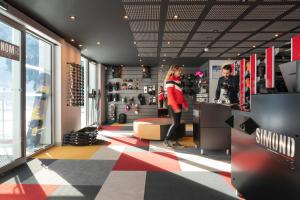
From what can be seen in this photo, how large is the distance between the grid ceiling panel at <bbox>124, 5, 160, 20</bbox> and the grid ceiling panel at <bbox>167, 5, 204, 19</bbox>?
0.26m

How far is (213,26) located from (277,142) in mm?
4428

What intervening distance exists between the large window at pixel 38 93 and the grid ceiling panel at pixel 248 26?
15.7ft

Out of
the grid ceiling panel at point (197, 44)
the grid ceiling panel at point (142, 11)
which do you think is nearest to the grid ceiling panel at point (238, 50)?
the grid ceiling panel at point (197, 44)

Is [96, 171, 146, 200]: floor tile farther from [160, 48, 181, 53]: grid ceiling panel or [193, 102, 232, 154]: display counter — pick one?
[160, 48, 181, 53]: grid ceiling panel

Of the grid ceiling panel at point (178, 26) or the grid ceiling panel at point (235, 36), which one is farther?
the grid ceiling panel at point (235, 36)

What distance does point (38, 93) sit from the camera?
6191 mm

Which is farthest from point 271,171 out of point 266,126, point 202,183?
point 202,183

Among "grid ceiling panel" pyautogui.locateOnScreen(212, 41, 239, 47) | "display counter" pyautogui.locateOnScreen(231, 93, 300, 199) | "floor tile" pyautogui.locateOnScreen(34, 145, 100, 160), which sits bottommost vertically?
"floor tile" pyautogui.locateOnScreen(34, 145, 100, 160)

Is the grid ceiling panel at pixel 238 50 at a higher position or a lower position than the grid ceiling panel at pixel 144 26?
lower

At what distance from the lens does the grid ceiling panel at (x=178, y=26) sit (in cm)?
566

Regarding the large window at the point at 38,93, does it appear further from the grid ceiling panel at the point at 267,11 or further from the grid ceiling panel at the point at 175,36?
the grid ceiling panel at the point at 267,11

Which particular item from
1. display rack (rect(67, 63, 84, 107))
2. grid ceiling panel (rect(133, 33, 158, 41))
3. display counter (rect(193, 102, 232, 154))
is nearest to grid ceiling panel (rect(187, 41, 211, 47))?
grid ceiling panel (rect(133, 33, 158, 41))

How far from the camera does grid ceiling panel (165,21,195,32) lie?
5.66 meters

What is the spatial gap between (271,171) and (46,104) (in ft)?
19.4
